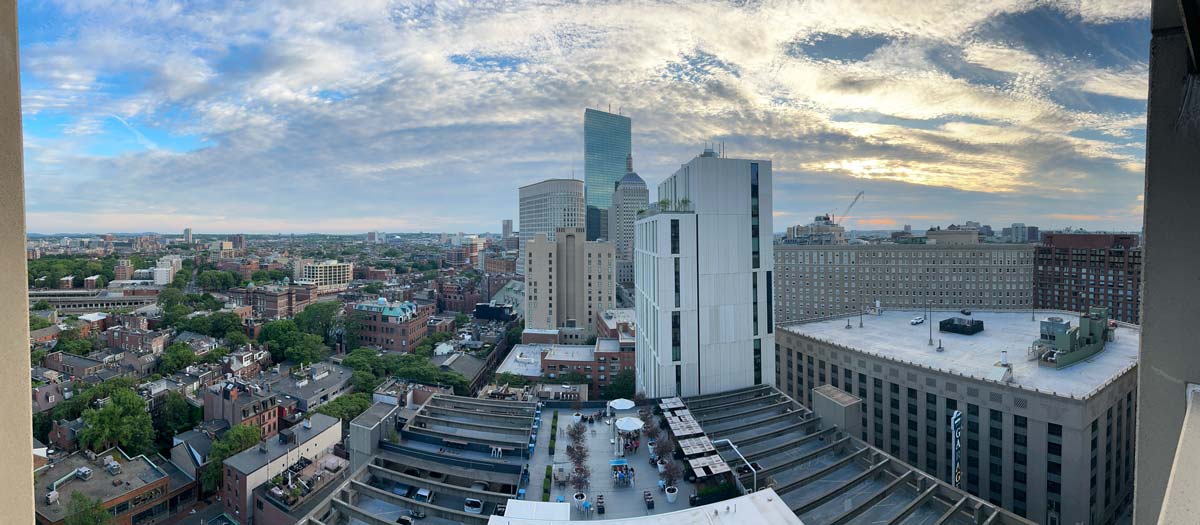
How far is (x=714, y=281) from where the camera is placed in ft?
80.2

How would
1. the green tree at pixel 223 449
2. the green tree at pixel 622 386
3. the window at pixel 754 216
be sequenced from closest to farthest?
the window at pixel 754 216 < the green tree at pixel 223 449 < the green tree at pixel 622 386

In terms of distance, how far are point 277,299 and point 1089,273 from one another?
10480 centimetres

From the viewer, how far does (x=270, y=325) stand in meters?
55.7

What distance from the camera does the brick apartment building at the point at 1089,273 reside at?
53094 mm

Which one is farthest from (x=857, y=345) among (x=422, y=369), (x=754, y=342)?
(x=422, y=369)

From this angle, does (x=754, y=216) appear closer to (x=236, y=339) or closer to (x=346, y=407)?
(x=346, y=407)

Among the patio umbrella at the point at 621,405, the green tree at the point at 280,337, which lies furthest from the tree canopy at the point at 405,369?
the patio umbrella at the point at 621,405

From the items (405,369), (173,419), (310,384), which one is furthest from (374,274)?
(173,419)

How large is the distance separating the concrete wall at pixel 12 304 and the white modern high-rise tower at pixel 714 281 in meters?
22.3

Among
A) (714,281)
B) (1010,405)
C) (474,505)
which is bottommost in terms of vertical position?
(474,505)

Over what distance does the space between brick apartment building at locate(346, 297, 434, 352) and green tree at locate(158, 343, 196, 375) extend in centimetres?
1655

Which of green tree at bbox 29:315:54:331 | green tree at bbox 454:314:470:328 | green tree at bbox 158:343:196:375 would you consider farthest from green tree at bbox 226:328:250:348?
green tree at bbox 454:314:470:328

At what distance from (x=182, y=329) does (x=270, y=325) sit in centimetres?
1169

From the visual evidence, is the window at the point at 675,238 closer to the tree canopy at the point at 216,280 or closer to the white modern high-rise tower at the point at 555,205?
the tree canopy at the point at 216,280
